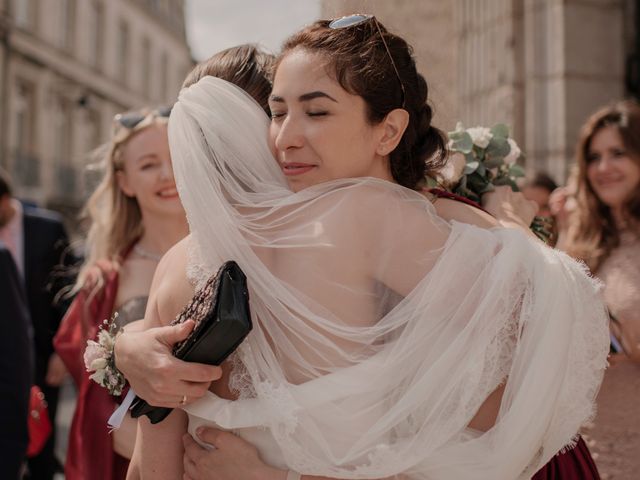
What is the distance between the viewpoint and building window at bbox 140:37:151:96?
35375 mm

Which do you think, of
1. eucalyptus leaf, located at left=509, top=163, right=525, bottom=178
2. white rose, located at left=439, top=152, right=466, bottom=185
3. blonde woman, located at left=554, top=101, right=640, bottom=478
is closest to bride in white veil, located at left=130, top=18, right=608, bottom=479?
white rose, located at left=439, top=152, right=466, bottom=185

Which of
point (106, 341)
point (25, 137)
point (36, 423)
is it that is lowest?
point (36, 423)

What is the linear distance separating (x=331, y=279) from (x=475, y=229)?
370 mm

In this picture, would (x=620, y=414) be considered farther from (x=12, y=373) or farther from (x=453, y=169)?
(x=12, y=373)

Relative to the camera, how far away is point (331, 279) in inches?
69.0

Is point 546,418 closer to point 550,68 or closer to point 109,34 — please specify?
point 550,68

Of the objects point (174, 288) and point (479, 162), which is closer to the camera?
point (174, 288)

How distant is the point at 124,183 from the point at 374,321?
6.59ft

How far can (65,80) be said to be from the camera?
28.8 metres

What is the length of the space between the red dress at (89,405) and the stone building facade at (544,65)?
2.73 metres

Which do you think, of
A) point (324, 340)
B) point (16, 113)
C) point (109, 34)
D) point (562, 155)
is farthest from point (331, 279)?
point (109, 34)

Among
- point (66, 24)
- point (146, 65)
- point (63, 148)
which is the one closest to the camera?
point (66, 24)

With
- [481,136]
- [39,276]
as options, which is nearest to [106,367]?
[481,136]

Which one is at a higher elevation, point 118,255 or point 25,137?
point 25,137
